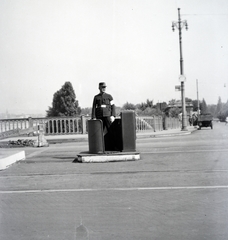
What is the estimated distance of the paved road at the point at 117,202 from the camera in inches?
170

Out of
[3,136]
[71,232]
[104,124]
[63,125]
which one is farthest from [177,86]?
[71,232]

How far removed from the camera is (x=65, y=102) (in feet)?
160

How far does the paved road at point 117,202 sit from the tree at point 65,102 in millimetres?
39594

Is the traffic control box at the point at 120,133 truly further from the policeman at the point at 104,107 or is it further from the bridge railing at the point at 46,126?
the bridge railing at the point at 46,126

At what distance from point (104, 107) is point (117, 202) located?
4.71 meters

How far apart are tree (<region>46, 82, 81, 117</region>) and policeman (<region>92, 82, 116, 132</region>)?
3838cm

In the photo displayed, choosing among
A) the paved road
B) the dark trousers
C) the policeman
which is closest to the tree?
the dark trousers

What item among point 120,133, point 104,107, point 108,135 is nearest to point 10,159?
point 108,135

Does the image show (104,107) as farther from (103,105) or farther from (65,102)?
(65,102)

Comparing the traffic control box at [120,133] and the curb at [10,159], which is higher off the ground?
the traffic control box at [120,133]

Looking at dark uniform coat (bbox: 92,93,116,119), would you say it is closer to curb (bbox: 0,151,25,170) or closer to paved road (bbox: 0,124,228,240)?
paved road (bbox: 0,124,228,240)

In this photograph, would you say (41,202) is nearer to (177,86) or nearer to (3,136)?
(3,136)

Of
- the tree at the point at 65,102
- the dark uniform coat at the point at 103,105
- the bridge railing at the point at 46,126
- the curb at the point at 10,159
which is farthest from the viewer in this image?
the tree at the point at 65,102

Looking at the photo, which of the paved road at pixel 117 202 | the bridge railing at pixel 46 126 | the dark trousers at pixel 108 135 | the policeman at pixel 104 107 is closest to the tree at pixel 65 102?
the bridge railing at pixel 46 126
